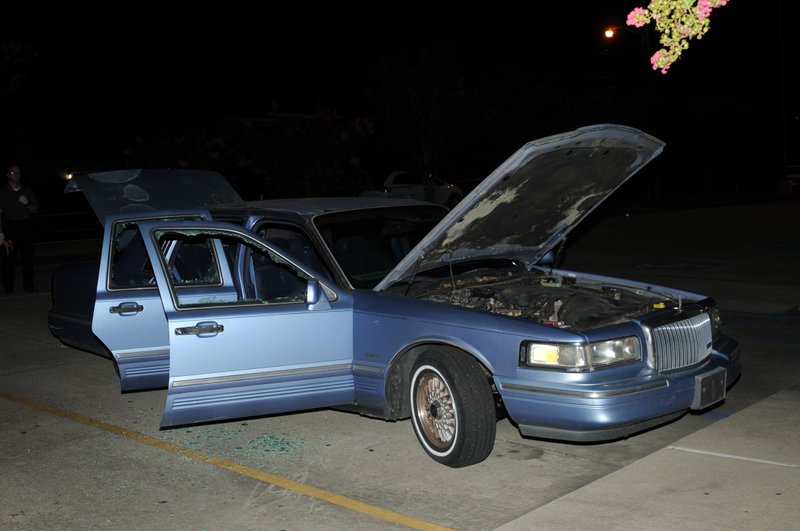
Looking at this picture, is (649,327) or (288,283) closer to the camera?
(649,327)

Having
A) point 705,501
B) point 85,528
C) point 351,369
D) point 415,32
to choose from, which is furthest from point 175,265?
point 415,32

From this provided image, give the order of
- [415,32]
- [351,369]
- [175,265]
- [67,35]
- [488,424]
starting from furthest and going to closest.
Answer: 1. [415,32]
2. [67,35]
3. [175,265]
4. [351,369]
5. [488,424]

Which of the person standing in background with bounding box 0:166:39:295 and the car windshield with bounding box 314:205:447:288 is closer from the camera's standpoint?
the car windshield with bounding box 314:205:447:288

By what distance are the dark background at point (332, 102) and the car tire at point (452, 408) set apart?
64.9 ft

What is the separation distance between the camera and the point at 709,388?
5680mm

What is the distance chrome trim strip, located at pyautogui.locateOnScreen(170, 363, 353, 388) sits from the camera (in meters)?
5.77

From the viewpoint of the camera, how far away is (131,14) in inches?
1282

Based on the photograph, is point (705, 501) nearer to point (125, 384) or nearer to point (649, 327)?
point (649, 327)

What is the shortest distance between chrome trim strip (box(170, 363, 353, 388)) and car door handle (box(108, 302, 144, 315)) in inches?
44.1

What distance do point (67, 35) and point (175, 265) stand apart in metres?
26.1

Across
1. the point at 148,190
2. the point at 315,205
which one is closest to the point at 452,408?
the point at 315,205

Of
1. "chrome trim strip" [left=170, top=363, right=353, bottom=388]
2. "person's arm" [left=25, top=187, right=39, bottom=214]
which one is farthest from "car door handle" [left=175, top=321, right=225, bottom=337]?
"person's arm" [left=25, top=187, right=39, bottom=214]

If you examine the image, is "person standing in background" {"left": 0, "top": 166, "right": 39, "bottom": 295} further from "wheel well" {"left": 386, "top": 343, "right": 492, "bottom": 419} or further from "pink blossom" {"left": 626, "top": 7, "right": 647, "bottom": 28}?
"wheel well" {"left": 386, "top": 343, "right": 492, "bottom": 419}

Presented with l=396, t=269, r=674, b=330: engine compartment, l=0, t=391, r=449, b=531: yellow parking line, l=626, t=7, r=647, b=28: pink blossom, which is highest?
l=626, t=7, r=647, b=28: pink blossom
